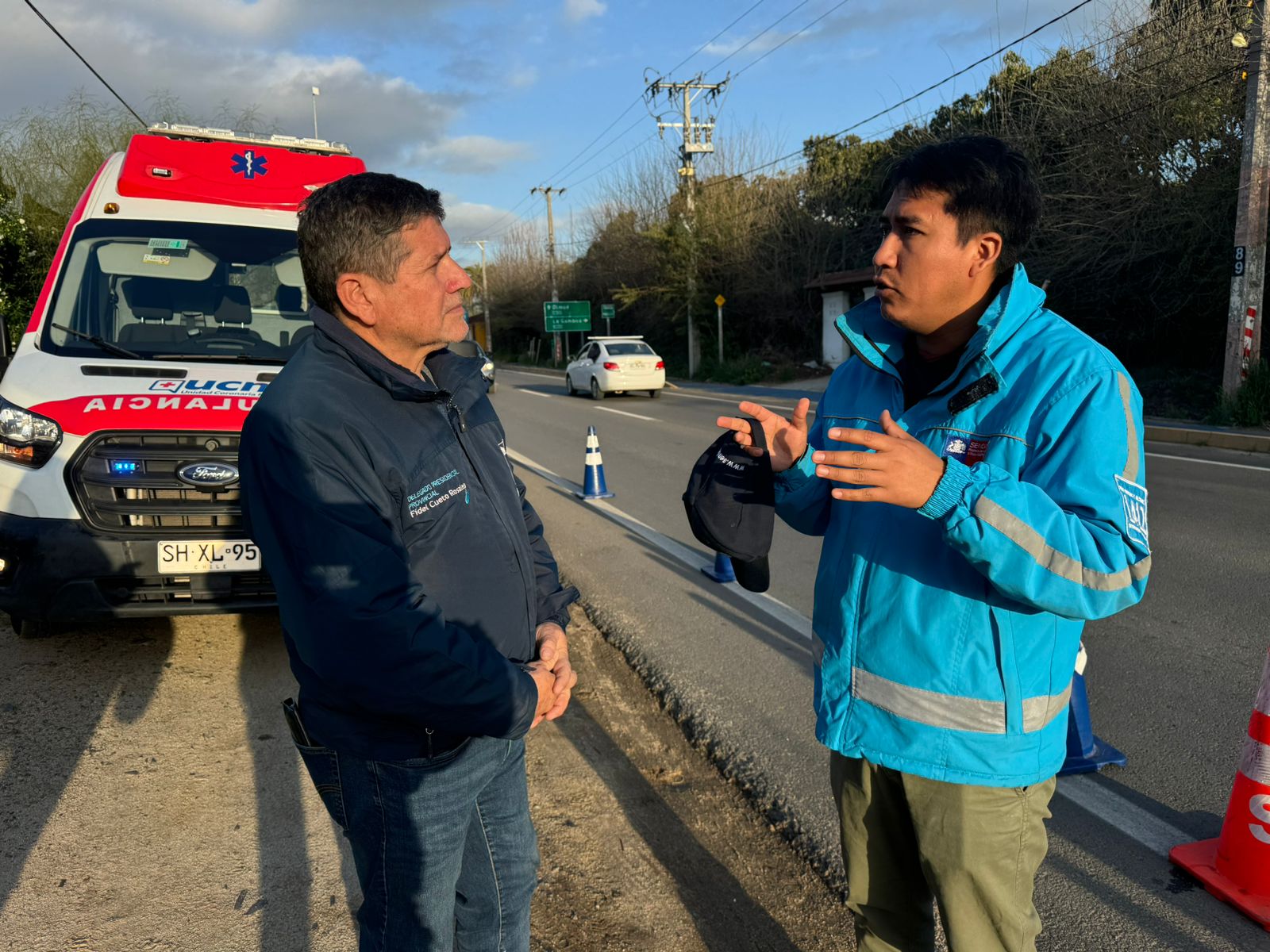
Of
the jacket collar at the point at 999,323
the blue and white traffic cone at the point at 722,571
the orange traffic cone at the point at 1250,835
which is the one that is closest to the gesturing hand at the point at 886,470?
the jacket collar at the point at 999,323

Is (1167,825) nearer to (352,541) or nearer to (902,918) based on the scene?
(902,918)

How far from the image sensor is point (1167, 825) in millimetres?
3041

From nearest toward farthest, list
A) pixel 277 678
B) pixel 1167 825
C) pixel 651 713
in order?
pixel 1167 825, pixel 651 713, pixel 277 678

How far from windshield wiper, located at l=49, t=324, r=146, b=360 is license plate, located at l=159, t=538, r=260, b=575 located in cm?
116

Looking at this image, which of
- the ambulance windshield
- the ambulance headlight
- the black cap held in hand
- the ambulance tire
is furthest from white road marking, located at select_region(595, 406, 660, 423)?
the black cap held in hand

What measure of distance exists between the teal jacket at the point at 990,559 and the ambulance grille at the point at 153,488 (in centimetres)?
321

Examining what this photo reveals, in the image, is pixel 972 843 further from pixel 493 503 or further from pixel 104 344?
pixel 104 344

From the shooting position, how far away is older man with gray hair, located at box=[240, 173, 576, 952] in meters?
1.53

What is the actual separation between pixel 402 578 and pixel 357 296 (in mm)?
593

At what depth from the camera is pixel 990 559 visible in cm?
148

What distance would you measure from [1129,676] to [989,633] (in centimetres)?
324

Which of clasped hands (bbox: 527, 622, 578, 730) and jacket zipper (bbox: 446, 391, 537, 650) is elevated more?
jacket zipper (bbox: 446, 391, 537, 650)

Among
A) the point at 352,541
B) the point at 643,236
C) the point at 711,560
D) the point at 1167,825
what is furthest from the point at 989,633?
the point at 643,236

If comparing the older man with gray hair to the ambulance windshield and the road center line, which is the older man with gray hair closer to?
the ambulance windshield
